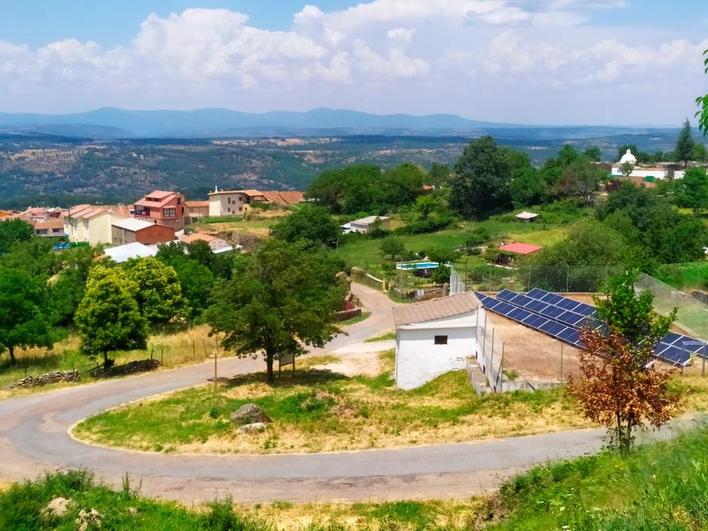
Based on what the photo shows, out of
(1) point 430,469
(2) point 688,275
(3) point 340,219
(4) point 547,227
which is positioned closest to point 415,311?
(1) point 430,469

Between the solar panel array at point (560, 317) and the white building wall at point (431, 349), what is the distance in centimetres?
349

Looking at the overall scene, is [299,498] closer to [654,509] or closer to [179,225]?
[654,509]

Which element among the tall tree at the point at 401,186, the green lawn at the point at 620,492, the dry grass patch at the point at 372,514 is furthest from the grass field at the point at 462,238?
the green lawn at the point at 620,492

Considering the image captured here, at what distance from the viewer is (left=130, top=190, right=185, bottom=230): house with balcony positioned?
9494 centimetres

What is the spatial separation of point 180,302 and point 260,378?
1459 cm

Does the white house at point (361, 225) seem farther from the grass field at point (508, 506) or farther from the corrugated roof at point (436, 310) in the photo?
the grass field at point (508, 506)

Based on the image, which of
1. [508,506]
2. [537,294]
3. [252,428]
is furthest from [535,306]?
[508,506]

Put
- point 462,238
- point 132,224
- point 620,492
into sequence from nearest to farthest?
point 620,492 → point 462,238 → point 132,224

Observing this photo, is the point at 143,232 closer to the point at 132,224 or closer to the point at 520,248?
the point at 132,224

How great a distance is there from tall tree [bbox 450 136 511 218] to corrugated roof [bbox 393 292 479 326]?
52.9 metres

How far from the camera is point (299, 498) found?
15.4m

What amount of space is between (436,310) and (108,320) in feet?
49.0

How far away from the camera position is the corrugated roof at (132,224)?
82.2 meters

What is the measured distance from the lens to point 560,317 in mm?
27562
